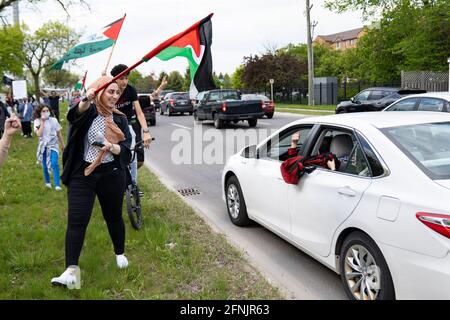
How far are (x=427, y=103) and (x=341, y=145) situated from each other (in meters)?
6.69

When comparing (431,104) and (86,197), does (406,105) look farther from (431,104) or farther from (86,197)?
(86,197)

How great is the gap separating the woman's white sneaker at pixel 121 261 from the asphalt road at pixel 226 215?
1247 millimetres

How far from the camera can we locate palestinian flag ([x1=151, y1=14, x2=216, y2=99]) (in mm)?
4689

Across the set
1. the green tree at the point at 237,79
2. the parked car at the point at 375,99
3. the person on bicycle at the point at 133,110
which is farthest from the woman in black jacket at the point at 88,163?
the green tree at the point at 237,79

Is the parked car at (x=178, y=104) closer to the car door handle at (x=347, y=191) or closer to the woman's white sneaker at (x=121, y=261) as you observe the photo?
the woman's white sneaker at (x=121, y=261)

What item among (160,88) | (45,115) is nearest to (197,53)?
(160,88)

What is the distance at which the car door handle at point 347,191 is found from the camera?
3.56m

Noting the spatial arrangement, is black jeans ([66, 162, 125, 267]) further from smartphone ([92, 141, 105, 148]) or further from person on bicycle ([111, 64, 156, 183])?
person on bicycle ([111, 64, 156, 183])

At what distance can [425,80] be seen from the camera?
2912cm

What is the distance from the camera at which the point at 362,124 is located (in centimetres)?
394

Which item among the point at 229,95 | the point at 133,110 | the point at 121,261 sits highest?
the point at 229,95
